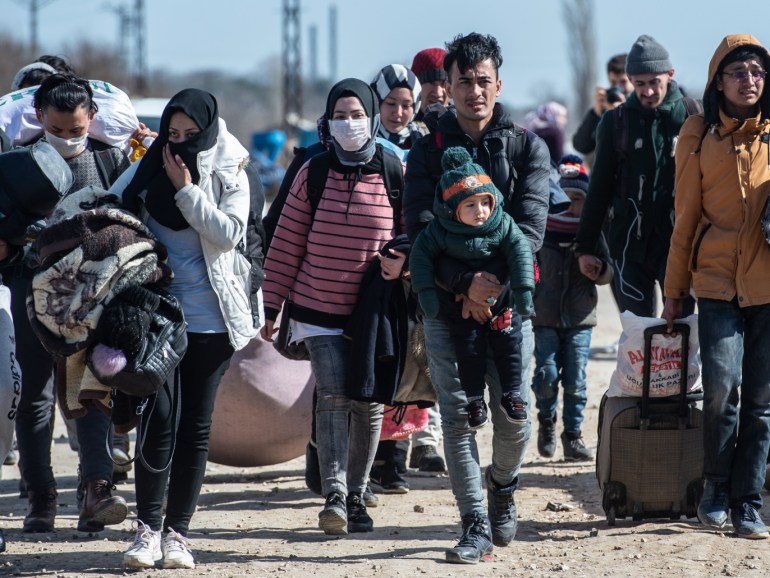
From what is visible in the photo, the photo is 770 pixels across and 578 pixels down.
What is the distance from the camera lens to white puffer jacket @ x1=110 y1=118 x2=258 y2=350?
5391 mm

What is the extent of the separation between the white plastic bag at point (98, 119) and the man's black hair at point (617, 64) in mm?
4981

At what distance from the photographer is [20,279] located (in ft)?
20.9

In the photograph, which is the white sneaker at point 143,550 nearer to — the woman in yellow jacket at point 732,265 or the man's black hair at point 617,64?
the woman in yellow jacket at point 732,265

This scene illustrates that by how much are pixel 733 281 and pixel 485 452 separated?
8.97 feet

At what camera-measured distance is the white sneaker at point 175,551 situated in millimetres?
5555

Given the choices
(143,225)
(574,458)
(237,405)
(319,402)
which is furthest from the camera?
(574,458)

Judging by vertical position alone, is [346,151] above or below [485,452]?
above

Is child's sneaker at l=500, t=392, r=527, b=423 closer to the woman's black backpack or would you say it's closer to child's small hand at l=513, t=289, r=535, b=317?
child's small hand at l=513, t=289, r=535, b=317

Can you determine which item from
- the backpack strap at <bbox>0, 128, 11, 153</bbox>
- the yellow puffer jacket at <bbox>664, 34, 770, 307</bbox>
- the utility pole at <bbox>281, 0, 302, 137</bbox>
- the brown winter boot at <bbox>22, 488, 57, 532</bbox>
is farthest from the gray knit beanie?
the utility pole at <bbox>281, 0, 302, 137</bbox>

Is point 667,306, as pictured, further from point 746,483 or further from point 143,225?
point 143,225

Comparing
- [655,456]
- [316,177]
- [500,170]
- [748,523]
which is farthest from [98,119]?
[748,523]

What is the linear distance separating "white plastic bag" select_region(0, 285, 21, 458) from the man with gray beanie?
2965 mm

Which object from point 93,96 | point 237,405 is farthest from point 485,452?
point 93,96

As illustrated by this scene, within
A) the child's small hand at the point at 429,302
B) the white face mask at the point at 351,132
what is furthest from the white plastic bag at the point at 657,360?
the white face mask at the point at 351,132
